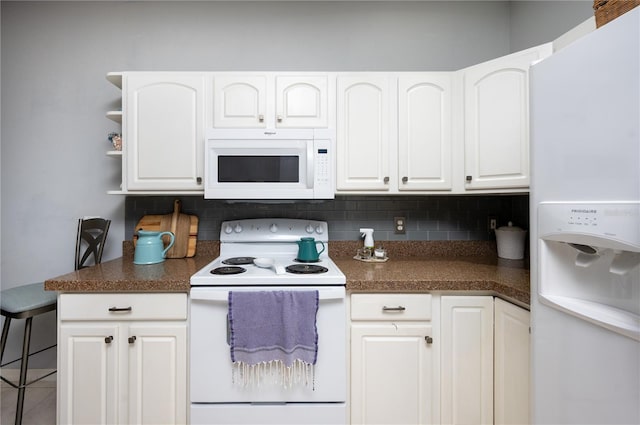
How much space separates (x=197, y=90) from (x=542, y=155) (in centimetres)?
173

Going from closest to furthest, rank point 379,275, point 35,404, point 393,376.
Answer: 1. point 393,376
2. point 379,275
3. point 35,404

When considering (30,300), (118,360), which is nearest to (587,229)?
(118,360)

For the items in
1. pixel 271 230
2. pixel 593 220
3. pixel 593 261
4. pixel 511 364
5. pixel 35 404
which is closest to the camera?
pixel 593 220

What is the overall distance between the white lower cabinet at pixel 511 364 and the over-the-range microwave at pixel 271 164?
105cm

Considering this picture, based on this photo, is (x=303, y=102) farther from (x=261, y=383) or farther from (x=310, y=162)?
(x=261, y=383)

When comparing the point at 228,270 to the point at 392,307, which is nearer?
the point at 392,307

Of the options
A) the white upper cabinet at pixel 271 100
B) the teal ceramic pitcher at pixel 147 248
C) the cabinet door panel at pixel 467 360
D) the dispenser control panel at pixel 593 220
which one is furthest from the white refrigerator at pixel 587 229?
the teal ceramic pitcher at pixel 147 248

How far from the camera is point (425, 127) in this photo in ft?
5.89

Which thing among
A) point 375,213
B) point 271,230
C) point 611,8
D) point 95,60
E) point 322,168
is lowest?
point 271,230

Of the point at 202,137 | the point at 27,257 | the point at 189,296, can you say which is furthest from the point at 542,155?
the point at 27,257

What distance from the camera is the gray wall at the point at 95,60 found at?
2111mm

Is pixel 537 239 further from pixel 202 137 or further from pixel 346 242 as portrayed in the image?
pixel 202 137

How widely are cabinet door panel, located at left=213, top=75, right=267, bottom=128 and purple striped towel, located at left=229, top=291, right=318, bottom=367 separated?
1017 millimetres

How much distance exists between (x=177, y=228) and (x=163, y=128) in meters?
0.64
